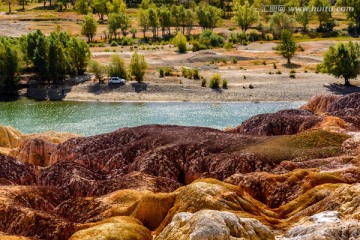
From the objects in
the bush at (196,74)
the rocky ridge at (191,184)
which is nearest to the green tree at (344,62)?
the bush at (196,74)

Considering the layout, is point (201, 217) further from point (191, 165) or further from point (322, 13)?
point (322, 13)

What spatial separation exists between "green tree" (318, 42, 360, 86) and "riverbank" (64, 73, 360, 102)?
8.52 ft

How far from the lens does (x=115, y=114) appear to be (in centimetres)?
10100

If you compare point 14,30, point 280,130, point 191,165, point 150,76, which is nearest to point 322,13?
point 150,76

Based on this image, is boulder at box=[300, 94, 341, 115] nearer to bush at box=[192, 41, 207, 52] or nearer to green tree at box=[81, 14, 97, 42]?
bush at box=[192, 41, 207, 52]

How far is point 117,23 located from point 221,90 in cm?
8000

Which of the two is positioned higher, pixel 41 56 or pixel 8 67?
pixel 41 56

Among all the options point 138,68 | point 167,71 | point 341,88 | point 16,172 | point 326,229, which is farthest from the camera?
point 167,71

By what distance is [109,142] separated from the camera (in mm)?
47812

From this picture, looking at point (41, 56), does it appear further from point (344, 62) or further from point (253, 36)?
point (253, 36)

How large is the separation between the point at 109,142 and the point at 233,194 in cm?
2301

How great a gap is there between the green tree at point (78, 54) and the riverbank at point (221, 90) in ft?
30.5

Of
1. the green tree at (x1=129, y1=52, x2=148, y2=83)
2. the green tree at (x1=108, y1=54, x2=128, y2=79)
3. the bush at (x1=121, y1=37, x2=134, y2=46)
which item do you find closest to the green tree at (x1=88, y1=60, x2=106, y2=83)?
the green tree at (x1=108, y1=54, x2=128, y2=79)

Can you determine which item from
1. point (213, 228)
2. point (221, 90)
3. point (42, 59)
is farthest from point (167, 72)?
point (213, 228)
